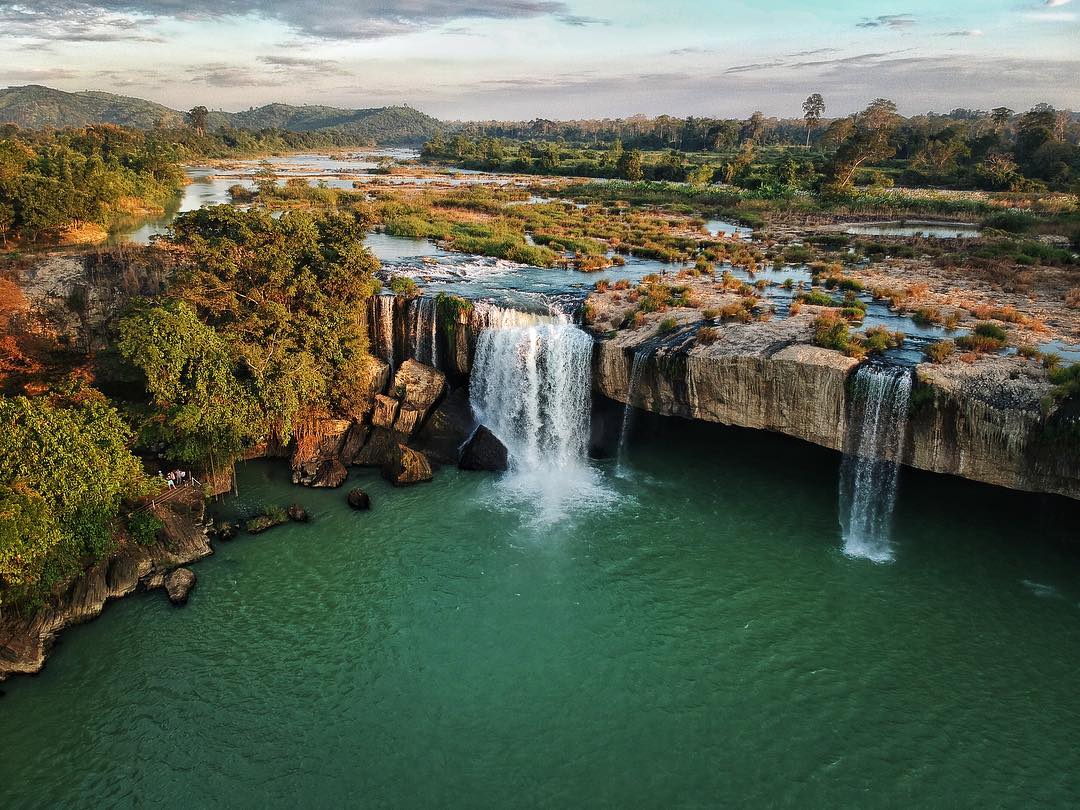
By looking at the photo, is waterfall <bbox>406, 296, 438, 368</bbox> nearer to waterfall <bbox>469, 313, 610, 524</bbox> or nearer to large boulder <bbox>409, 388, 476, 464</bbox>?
large boulder <bbox>409, 388, 476, 464</bbox>

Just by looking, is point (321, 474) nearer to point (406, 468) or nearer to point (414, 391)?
point (406, 468)

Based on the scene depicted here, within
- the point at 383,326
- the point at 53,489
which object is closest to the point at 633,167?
the point at 383,326

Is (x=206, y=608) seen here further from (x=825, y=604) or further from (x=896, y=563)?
(x=896, y=563)

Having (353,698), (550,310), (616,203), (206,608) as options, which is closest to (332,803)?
(353,698)

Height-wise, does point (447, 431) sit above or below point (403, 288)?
below

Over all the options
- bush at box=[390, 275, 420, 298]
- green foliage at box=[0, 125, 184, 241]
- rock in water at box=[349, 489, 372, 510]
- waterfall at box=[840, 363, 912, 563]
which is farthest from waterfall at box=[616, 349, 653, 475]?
green foliage at box=[0, 125, 184, 241]

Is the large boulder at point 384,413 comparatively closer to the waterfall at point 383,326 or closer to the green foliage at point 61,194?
the waterfall at point 383,326
